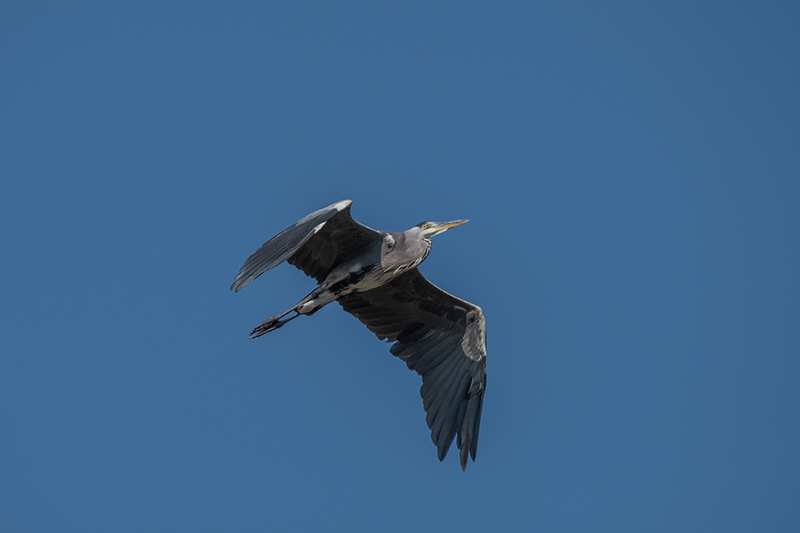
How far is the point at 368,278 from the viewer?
28.9ft

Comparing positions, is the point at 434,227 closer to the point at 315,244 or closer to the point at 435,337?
the point at 435,337

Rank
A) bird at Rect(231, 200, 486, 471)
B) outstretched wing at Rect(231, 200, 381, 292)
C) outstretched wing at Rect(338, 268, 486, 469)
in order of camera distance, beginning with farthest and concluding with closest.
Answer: outstretched wing at Rect(338, 268, 486, 469)
bird at Rect(231, 200, 486, 471)
outstretched wing at Rect(231, 200, 381, 292)

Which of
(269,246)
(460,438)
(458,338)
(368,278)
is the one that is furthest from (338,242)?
(460,438)

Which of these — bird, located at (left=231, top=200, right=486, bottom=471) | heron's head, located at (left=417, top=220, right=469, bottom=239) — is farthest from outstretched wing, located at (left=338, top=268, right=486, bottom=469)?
heron's head, located at (left=417, top=220, right=469, bottom=239)

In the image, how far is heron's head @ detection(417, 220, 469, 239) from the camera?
926 cm

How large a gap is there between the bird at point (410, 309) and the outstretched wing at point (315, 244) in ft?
0.04

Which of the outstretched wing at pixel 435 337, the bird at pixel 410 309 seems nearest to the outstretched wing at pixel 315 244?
the bird at pixel 410 309

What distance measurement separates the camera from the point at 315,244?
872 cm

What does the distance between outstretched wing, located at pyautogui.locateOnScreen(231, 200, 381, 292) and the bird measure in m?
0.01

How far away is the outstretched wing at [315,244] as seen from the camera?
705 centimetres

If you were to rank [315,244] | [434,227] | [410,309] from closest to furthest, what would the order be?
[315,244] < [434,227] < [410,309]

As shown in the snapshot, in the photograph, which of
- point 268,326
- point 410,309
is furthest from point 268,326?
point 410,309

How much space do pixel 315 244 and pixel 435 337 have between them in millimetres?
2095

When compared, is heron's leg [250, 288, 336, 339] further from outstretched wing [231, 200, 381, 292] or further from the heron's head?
the heron's head
